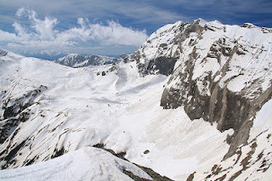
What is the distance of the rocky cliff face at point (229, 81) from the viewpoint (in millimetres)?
34688

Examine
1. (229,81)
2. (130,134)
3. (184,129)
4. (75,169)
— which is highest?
(229,81)

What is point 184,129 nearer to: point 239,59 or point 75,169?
point 239,59

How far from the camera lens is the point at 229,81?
139 ft

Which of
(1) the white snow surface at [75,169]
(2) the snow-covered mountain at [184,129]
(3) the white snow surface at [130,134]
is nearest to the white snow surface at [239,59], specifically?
(2) the snow-covered mountain at [184,129]

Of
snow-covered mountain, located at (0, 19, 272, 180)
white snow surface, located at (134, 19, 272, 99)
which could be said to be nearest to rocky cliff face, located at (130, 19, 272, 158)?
white snow surface, located at (134, 19, 272, 99)

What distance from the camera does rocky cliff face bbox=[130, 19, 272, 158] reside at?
114 ft

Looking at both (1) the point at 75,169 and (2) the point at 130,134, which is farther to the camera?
(2) the point at 130,134

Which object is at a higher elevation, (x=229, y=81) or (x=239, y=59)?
(x=239, y=59)

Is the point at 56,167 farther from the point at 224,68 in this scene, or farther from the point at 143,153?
the point at 224,68

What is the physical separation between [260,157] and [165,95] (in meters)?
53.5

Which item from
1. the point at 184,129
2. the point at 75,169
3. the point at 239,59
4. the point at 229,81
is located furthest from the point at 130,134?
the point at 75,169

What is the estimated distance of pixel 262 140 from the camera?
20750 mm

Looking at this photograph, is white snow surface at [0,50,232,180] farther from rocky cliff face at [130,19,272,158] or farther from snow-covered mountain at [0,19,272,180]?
rocky cliff face at [130,19,272,158]

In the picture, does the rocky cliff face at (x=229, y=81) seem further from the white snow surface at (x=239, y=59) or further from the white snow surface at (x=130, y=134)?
the white snow surface at (x=130, y=134)
